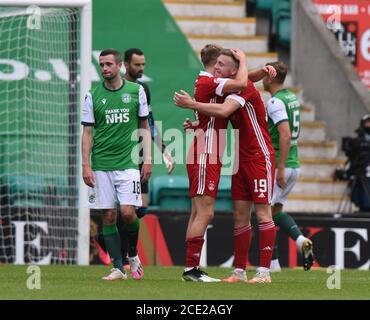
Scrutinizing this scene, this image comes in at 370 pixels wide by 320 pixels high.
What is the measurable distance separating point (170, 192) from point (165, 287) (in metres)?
7.19

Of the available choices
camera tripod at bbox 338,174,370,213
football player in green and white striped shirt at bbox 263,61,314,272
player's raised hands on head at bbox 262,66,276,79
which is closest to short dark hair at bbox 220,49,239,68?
player's raised hands on head at bbox 262,66,276,79

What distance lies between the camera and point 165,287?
11.5 meters

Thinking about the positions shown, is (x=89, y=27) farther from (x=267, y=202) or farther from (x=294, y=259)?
(x=267, y=202)

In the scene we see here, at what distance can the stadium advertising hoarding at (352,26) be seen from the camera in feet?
71.3

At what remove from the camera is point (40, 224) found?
16.9m

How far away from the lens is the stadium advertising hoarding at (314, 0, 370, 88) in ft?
71.3

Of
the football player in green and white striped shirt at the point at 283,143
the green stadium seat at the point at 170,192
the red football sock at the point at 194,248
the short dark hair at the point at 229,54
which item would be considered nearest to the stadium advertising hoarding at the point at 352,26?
the green stadium seat at the point at 170,192

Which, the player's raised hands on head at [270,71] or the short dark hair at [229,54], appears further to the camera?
the player's raised hands on head at [270,71]

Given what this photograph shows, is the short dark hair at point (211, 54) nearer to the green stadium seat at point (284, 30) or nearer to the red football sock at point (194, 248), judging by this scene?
the red football sock at point (194, 248)

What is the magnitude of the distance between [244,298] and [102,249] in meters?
6.38

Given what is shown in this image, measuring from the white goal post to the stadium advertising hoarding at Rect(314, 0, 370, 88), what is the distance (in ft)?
17.9

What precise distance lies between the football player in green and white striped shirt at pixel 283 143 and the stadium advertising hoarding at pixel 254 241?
1.89 m

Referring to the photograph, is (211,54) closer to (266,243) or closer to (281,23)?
(266,243)

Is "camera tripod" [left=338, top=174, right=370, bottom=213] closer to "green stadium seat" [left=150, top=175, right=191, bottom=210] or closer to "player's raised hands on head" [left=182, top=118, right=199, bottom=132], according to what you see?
"green stadium seat" [left=150, top=175, right=191, bottom=210]
